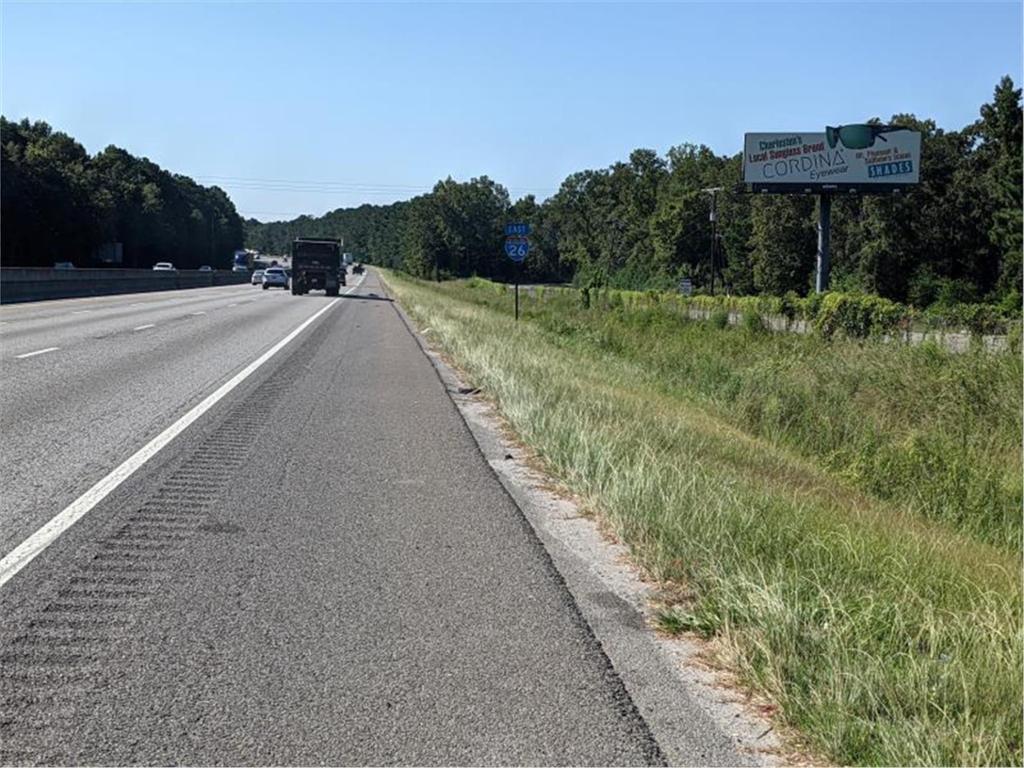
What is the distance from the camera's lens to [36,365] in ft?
58.4

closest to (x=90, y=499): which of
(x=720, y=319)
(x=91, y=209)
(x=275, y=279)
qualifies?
(x=720, y=319)

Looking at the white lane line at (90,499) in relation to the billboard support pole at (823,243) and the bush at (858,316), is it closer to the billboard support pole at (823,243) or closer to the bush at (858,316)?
the bush at (858,316)

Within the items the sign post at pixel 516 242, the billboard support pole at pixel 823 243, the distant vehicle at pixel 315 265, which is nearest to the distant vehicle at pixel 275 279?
the distant vehicle at pixel 315 265

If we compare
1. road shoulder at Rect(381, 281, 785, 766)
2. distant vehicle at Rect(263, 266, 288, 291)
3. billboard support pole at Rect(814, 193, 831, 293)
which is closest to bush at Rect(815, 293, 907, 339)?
road shoulder at Rect(381, 281, 785, 766)

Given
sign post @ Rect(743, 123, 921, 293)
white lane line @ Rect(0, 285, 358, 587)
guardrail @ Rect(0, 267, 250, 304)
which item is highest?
sign post @ Rect(743, 123, 921, 293)

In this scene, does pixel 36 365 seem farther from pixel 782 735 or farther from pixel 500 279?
pixel 500 279

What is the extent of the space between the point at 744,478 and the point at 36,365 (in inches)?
501

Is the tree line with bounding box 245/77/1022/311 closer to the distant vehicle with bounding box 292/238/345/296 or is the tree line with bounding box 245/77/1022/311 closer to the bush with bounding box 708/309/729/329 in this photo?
the distant vehicle with bounding box 292/238/345/296

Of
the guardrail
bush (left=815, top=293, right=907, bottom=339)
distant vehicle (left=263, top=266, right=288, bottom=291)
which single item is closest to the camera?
bush (left=815, top=293, right=907, bottom=339)

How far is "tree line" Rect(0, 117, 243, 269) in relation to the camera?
85812 mm

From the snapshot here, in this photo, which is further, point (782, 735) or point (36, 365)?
point (36, 365)

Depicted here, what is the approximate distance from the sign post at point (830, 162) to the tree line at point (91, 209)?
178 ft

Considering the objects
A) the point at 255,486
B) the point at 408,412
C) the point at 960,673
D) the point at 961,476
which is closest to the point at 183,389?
the point at 408,412

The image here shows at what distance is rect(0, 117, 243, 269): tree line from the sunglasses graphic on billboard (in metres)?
57.9
